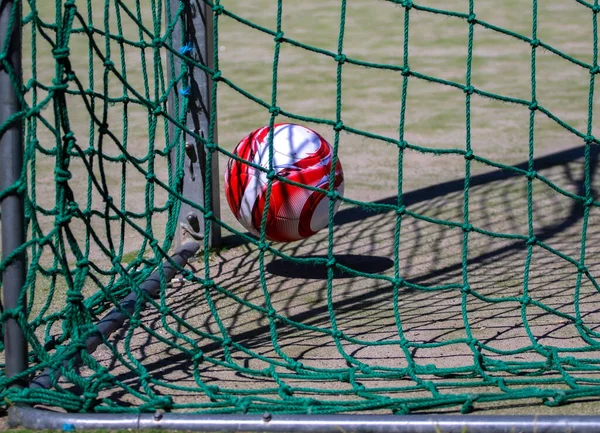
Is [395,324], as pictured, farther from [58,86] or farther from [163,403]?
[58,86]

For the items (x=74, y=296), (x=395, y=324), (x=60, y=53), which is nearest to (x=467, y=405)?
(x=395, y=324)

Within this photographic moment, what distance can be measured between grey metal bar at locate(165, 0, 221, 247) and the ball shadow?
0.40 m

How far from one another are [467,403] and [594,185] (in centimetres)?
270

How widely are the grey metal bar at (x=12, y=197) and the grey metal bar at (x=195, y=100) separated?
3.89ft

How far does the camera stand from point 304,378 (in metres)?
2.88

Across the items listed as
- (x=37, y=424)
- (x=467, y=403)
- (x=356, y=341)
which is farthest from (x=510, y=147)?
(x=37, y=424)

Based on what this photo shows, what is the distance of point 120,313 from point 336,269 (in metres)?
1.02

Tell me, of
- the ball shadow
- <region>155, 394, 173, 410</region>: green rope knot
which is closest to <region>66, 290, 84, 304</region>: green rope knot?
<region>155, 394, 173, 410</region>: green rope knot

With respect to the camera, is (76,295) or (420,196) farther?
(420,196)

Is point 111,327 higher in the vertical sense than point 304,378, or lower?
higher

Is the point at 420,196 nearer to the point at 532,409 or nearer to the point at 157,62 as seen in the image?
the point at 157,62

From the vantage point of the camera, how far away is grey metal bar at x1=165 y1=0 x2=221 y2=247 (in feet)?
12.6

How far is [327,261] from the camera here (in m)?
3.09

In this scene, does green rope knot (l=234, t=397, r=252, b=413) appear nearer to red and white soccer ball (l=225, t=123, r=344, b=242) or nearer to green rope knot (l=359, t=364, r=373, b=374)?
green rope knot (l=359, t=364, r=373, b=374)
